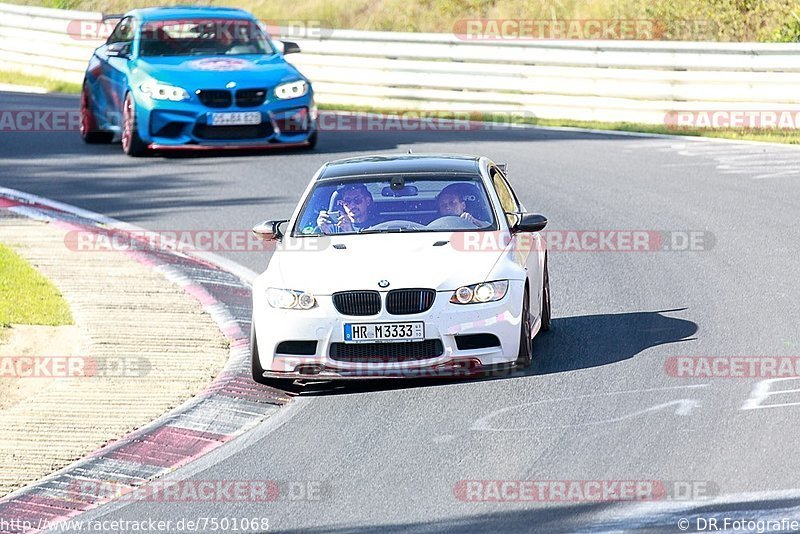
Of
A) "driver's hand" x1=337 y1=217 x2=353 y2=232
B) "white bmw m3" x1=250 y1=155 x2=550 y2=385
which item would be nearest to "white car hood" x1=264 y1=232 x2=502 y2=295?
"white bmw m3" x1=250 y1=155 x2=550 y2=385

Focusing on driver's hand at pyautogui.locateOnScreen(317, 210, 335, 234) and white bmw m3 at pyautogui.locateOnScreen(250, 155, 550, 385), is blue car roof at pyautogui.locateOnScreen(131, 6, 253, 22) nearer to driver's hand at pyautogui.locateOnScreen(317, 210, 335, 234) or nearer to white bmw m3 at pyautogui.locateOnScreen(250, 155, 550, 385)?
driver's hand at pyautogui.locateOnScreen(317, 210, 335, 234)

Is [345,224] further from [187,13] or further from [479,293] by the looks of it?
[187,13]

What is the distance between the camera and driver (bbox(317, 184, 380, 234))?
10.6 meters

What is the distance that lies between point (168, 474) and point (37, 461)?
0.76 m

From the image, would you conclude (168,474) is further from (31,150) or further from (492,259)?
(31,150)

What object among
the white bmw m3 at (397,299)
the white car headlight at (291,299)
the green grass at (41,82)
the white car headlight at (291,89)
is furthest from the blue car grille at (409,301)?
the green grass at (41,82)

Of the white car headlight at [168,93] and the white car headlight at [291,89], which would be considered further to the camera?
the white car headlight at [291,89]

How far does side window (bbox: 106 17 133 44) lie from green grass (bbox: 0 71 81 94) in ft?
28.7

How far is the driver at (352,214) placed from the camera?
1059 cm

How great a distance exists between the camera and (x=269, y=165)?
766 inches

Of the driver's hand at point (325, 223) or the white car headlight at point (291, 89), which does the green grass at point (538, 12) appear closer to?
the white car headlight at point (291, 89)

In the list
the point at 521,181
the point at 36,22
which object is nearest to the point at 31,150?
the point at 521,181

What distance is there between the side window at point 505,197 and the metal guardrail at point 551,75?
11.0m

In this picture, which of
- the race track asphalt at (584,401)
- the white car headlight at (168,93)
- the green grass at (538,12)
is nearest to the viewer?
the race track asphalt at (584,401)
